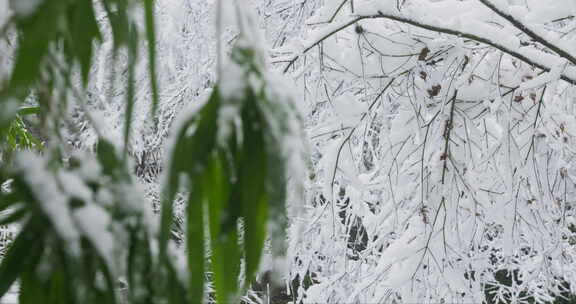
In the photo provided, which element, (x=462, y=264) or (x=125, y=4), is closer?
(x=125, y=4)

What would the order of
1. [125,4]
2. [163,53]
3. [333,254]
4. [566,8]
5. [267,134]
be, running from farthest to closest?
[333,254], [163,53], [566,8], [125,4], [267,134]

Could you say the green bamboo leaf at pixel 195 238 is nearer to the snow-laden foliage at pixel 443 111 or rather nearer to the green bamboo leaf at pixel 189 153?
the green bamboo leaf at pixel 189 153

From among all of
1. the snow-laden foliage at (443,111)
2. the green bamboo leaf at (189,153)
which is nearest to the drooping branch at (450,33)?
the snow-laden foliage at (443,111)

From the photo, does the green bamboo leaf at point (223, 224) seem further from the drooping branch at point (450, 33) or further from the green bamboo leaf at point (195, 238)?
the drooping branch at point (450, 33)

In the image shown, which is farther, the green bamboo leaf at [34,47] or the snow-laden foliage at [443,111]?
the snow-laden foliage at [443,111]

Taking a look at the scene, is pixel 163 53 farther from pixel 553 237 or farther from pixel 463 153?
pixel 553 237

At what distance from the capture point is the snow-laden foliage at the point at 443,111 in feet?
5.51

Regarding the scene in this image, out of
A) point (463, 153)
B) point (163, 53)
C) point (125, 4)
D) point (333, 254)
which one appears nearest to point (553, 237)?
point (463, 153)

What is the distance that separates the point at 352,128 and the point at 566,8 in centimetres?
67

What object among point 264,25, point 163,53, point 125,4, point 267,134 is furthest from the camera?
point 264,25

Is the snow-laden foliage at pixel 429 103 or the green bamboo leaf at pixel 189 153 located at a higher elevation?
the snow-laden foliage at pixel 429 103

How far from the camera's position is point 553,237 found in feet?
7.35

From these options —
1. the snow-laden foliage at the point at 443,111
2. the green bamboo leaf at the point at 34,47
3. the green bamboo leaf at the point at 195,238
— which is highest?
the snow-laden foliage at the point at 443,111

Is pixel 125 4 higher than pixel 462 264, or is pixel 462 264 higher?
pixel 125 4
